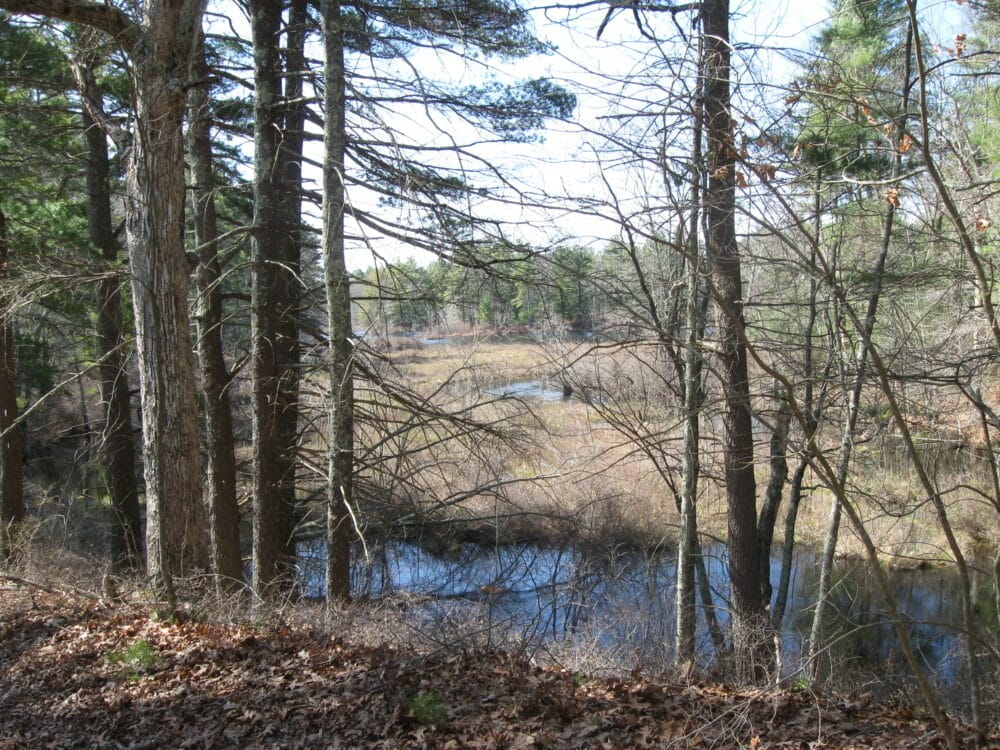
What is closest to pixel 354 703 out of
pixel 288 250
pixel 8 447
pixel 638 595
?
pixel 288 250

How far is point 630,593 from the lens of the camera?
42.9 feet

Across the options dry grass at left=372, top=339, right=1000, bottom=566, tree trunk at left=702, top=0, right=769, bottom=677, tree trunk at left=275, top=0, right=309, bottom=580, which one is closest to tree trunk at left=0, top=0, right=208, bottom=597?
tree trunk at left=275, top=0, right=309, bottom=580

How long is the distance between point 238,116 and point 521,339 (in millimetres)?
5644

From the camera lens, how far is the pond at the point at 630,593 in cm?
1029

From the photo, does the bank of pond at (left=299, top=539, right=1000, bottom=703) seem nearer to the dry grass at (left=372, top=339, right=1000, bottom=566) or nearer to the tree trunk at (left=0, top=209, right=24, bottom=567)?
the dry grass at (left=372, top=339, right=1000, bottom=566)

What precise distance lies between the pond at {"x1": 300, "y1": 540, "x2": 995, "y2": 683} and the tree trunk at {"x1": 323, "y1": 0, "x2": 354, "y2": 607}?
1.52m

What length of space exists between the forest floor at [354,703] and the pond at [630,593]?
10.4 ft

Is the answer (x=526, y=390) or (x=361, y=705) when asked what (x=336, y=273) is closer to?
(x=361, y=705)

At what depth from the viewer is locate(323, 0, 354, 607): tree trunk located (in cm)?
746

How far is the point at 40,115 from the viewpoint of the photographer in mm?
11266

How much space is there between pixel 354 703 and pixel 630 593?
9205 mm

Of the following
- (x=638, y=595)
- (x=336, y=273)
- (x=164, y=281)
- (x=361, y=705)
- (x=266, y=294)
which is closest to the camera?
(x=361, y=705)

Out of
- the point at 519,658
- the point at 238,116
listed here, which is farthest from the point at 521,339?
the point at 238,116

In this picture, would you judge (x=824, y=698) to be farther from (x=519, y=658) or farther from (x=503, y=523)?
(x=503, y=523)
